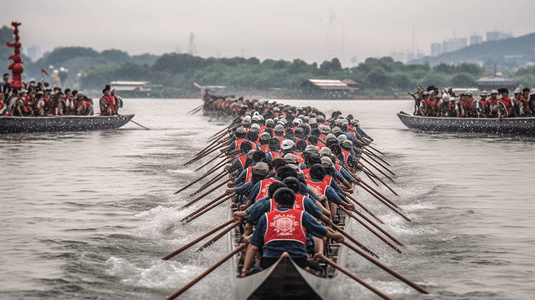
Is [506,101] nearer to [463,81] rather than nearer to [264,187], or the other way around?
[264,187]

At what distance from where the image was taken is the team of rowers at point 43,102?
28.5 m

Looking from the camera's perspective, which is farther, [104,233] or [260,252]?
[104,233]

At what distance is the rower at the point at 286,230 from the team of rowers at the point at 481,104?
21409mm

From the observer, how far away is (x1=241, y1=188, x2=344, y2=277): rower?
6.65m

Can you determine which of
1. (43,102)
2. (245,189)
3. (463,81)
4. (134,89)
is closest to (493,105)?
(245,189)

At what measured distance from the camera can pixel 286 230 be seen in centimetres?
666

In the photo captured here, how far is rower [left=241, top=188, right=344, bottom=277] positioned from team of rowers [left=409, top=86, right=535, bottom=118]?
21.4 m

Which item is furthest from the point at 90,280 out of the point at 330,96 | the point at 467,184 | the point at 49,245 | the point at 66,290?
the point at 330,96

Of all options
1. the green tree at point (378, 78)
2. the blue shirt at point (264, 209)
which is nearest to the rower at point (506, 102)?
the blue shirt at point (264, 209)

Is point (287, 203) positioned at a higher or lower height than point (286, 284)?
higher

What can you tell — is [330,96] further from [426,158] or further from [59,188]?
[59,188]

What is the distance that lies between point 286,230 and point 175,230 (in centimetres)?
525

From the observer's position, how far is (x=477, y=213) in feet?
43.1

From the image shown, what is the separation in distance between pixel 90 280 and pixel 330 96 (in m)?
124
